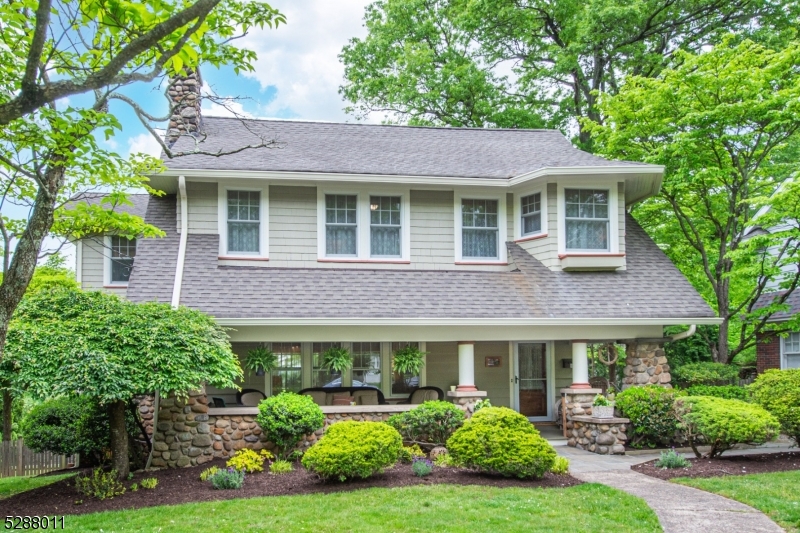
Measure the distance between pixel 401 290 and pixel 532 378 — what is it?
14.2 ft

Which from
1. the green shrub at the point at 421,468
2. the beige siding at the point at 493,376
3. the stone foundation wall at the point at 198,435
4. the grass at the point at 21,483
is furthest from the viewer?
the beige siding at the point at 493,376

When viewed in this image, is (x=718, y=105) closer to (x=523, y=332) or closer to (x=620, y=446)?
(x=523, y=332)

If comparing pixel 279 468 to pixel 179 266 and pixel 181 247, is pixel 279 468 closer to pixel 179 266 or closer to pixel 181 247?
pixel 179 266

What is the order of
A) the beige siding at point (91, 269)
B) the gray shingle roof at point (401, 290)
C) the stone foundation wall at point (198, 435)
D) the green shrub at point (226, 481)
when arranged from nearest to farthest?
the green shrub at point (226, 481) < the stone foundation wall at point (198, 435) < the gray shingle roof at point (401, 290) < the beige siding at point (91, 269)

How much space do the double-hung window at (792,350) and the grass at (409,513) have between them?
41.9ft

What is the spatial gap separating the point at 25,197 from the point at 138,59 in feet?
9.30

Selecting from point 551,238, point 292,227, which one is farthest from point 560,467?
point 292,227

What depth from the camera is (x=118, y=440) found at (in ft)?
31.3

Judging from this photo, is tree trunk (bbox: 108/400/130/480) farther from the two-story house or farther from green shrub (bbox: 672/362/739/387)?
green shrub (bbox: 672/362/739/387)

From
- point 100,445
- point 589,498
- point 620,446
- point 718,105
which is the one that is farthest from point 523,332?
point 100,445

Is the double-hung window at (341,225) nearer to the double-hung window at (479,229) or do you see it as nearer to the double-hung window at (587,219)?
the double-hung window at (479,229)

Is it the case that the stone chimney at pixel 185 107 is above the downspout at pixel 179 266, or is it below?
above

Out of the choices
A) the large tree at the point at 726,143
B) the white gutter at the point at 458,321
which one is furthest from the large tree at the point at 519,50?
the white gutter at the point at 458,321

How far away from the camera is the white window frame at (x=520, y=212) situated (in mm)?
13336
